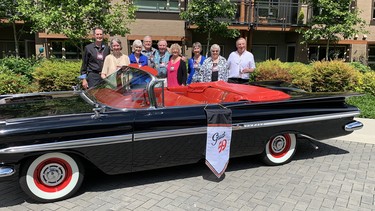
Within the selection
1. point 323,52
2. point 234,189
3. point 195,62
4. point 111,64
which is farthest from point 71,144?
point 323,52

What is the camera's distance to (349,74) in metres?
8.96

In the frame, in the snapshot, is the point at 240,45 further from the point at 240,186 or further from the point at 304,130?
the point at 240,186

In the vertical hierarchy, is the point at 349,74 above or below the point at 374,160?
above

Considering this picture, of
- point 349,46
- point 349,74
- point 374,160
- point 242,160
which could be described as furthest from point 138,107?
point 349,46

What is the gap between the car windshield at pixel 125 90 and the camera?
3806 mm

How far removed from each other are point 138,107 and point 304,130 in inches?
92.5

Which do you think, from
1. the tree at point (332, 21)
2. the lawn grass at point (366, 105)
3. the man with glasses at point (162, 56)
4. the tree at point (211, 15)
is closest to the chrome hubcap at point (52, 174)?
the man with glasses at point (162, 56)

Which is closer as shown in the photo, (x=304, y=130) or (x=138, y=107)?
(x=138, y=107)

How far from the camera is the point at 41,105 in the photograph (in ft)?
13.1

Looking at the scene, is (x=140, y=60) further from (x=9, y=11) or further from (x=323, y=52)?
(x=323, y=52)

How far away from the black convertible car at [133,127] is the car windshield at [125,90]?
0.5 inches

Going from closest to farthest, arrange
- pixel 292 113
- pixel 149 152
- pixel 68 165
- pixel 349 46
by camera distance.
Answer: pixel 68 165, pixel 149 152, pixel 292 113, pixel 349 46

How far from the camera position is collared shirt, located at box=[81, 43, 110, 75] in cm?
579

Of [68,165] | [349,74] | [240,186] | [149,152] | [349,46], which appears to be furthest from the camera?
[349,46]
